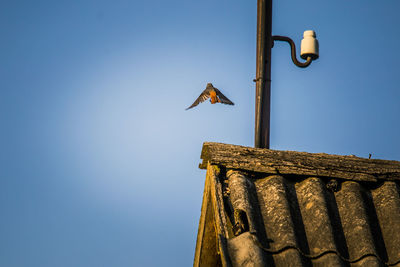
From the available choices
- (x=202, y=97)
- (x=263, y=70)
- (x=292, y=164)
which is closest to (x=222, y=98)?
(x=202, y=97)

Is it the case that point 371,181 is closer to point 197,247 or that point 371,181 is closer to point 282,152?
point 282,152

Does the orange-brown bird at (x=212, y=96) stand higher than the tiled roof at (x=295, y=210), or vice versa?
the orange-brown bird at (x=212, y=96)

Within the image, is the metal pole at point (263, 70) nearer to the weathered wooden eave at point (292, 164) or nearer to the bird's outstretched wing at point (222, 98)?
the weathered wooden eave at point (292, 164)

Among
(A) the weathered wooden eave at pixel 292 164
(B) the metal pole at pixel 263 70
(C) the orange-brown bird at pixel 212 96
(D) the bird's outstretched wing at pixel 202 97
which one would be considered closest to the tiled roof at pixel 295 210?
(A) the weathered wooden eave at pixel 292 164

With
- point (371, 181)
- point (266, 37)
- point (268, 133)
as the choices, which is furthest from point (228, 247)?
point (266, 37)

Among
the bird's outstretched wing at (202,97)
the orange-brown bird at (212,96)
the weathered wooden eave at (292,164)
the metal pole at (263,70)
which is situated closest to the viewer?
the weathered wooden eave at (292,164)

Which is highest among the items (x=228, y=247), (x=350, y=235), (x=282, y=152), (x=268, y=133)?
(x=268, y=133)

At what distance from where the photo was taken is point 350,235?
2854 mm

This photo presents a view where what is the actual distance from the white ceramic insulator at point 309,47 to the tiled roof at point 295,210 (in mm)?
1705

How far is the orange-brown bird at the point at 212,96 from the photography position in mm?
7223

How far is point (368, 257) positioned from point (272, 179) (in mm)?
683

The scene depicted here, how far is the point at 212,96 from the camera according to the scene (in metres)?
7.25

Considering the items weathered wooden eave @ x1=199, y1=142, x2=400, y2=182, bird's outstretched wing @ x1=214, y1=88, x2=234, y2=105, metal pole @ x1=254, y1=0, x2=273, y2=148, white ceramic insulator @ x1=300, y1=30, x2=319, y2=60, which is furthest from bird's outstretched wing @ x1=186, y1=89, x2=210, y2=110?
weathered wooden eave @ x1=199, y1=142, x2=400, y2=182

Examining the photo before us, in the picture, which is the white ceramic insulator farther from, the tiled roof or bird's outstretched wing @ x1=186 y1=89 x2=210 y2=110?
bird's outstretched wing @ x1=186 y1=89 x2=210 y2=110
